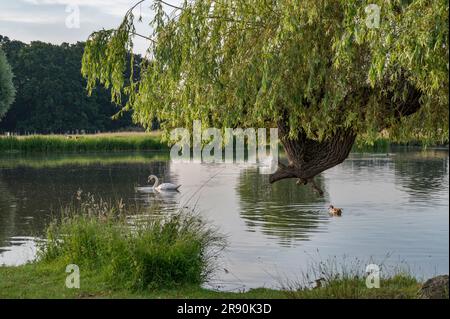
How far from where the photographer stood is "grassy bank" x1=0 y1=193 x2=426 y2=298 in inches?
423

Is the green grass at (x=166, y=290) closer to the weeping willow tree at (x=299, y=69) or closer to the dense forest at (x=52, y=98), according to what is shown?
the weeping willow tree at (x=299, y=69)

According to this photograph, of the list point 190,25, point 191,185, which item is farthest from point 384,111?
point 191,185

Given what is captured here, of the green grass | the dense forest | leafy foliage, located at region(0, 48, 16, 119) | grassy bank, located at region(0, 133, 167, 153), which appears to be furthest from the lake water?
the dense forest

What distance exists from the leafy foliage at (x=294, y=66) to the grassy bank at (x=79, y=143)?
45945 millimetres

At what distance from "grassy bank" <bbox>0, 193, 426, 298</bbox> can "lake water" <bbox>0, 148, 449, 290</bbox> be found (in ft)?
4.91

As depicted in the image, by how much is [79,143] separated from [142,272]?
171ft

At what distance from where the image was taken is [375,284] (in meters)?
11.0

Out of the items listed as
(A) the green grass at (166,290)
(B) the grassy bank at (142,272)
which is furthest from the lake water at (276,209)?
(A) the green grass at (166,290)

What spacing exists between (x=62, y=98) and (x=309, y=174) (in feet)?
236

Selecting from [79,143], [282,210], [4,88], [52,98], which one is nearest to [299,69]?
[282,210]

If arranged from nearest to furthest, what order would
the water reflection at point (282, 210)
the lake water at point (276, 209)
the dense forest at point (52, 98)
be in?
the lake water at point (276, 209)
the water reflection at point (282, 210)
the dense forest at point (52, 98)

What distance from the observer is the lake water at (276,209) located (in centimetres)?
1694

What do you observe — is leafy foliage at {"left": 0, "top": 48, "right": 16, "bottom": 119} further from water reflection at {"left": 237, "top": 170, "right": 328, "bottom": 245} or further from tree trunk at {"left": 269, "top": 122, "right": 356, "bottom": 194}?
tree trunk at {"left": 269, "top": 122, "right": 356, "bottom": 194}

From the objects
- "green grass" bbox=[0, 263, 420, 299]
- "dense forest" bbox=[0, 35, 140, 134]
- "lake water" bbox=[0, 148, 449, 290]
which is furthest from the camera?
"dense forest" bbox=[0, 35, 140, 134]
